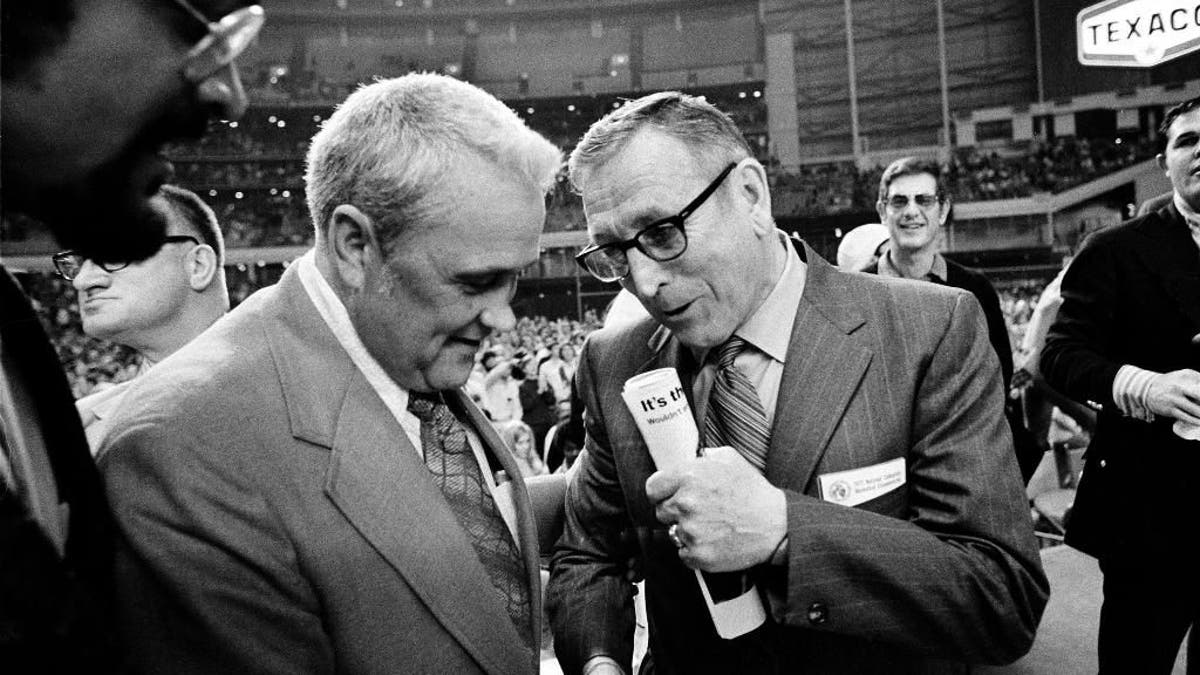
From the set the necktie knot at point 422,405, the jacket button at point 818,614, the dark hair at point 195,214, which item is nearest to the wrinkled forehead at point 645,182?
the necktie knot at point 422,405

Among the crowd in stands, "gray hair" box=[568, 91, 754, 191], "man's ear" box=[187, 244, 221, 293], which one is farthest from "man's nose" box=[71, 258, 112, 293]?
the crowd in stands

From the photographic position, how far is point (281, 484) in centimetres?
114

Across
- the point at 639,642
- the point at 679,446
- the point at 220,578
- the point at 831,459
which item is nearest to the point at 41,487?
the point at 220,578

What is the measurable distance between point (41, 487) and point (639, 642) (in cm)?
188

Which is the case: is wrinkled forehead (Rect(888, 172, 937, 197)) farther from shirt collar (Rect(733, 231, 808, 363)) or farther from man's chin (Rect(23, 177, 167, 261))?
man's chin (Rect(23, 177, 167, 261))

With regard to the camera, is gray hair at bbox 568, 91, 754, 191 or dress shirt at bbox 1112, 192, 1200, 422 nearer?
gray hair at bbox 568, 91, 754, 191

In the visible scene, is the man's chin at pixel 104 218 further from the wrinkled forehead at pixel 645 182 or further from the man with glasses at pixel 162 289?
Answer: the man with glasses at pixel 162 289

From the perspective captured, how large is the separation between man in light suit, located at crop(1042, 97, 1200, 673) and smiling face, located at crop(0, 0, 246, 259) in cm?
219

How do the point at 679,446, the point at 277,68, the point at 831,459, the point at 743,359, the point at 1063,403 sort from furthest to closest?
the point at 277,68, the point at 1063,403, the point at 743,359, the point at 831,459, the point at 679,446

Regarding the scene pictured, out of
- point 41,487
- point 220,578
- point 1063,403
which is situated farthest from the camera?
point 1063,403

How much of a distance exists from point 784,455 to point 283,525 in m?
0.78

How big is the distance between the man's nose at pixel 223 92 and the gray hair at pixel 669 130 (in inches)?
27.0

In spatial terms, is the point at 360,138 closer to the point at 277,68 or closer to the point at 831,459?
the point at 831,459

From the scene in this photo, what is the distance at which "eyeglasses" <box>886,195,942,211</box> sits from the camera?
3.65 metres
